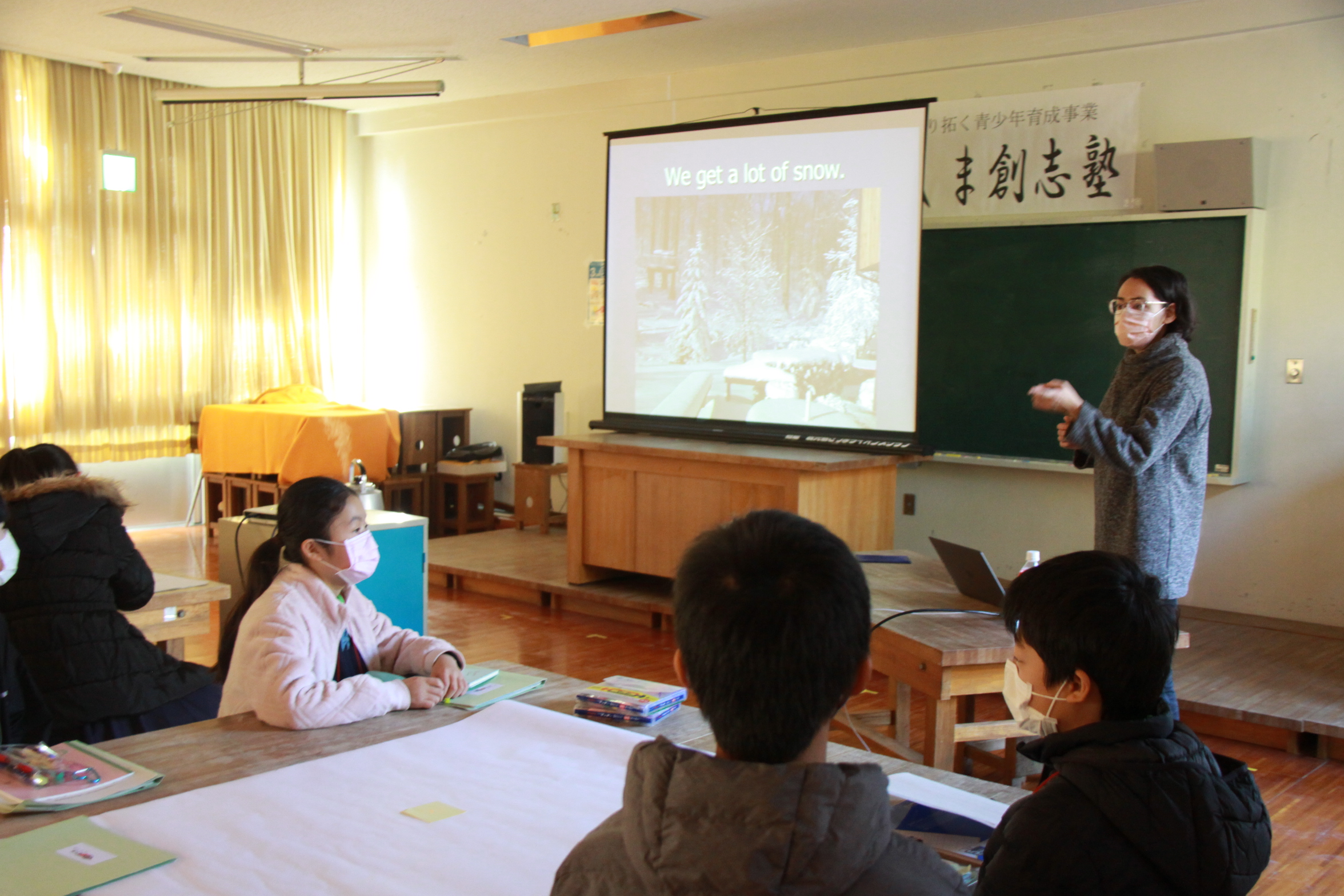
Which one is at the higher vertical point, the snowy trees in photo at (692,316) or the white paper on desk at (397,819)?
the snowy trees in photo at (692,316)

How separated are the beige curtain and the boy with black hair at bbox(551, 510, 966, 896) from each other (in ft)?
23.5

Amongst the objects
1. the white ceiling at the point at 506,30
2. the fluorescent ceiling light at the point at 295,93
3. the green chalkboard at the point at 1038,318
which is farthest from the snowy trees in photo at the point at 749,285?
the fluorescent ceiling light at the point at 295,93

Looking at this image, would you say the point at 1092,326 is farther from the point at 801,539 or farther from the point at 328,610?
the point at 801,539

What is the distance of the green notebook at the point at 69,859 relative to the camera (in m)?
1.23

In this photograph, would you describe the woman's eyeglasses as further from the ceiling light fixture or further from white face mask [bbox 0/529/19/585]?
the ceiling light fixture

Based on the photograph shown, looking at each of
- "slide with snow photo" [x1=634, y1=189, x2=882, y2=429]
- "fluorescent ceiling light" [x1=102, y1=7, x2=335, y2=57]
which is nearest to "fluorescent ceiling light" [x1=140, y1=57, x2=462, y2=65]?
"fluorescent ceiling light" [x1=102, y1=7, x2=335, y2=57]

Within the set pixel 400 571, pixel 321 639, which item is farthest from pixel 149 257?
pixel 321 639

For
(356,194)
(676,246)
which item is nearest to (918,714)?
(676,246)

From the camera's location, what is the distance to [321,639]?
81.3 inches

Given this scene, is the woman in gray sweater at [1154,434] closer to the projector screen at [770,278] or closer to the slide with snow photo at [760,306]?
the projector screen at [770,278]

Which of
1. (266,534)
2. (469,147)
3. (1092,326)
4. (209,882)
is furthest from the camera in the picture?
(469,147)

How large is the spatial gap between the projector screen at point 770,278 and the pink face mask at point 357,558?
Answer: 9.96 feet

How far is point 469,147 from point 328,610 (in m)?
6.39

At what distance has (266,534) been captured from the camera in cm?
377
